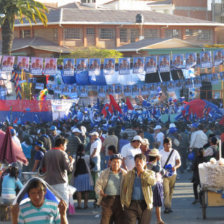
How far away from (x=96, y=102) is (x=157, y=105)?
14.0 ft

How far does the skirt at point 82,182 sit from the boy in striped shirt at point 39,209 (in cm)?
726

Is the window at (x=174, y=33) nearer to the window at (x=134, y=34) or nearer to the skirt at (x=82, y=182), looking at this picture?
the window at (x=134, y=34)

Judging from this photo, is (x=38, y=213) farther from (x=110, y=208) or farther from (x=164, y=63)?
(x=164, y=63)

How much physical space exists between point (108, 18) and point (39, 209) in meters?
58.9

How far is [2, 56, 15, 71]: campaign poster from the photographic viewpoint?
2664 cm

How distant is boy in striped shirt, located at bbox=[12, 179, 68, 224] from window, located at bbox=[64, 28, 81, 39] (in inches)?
2277

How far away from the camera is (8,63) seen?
87.4 ft

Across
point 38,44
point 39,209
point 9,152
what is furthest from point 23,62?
point 38,44

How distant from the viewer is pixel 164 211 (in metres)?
13.5

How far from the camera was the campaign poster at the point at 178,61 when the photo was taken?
89.0 ft

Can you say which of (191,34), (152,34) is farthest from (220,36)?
(152,34)

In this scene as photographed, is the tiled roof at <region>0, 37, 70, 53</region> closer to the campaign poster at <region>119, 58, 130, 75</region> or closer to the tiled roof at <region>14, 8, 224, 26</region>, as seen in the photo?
→ the tiled roof at <region>14, 8, 224, 26</region>

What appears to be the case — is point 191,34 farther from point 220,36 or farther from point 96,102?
point 96,102

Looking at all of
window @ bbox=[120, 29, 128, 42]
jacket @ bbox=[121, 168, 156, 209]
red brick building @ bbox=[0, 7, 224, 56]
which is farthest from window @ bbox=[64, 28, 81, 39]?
jacket @ bbox=[121, 168, 156, 209]
